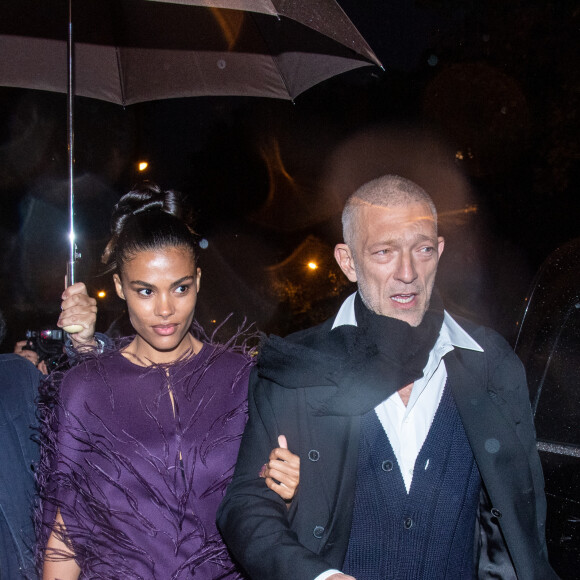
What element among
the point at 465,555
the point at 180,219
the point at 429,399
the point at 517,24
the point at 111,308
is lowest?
the point at 465,555

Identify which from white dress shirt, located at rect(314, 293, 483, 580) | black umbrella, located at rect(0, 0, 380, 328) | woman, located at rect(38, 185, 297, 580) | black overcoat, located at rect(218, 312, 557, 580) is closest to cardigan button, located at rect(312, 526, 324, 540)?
black overcoat, located at rect(218, 312, 557, 580)

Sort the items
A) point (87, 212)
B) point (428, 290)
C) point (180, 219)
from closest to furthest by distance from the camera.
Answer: point (428, 290) → point (180, 219) → point (87, 212)

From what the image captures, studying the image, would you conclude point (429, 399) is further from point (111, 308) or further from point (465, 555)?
point (111, 308)

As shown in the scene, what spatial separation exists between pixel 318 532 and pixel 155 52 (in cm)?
296

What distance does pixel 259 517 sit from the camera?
2.38 meters

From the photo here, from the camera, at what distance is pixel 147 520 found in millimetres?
2678

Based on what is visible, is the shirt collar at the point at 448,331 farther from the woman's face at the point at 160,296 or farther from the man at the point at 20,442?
the man at the point at 20,442

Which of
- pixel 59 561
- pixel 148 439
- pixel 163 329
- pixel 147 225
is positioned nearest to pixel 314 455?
pixel 148 439

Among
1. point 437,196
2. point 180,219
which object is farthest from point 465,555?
point 437,196

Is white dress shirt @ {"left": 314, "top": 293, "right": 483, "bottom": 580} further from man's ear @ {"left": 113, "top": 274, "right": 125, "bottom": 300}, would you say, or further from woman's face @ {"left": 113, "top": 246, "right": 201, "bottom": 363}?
man's ear @ {"left": 113, "top": 274, "right": 125, "bottom": 300}

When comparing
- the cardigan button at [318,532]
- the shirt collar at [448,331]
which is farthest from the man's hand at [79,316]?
the cardigan button at [318,532]

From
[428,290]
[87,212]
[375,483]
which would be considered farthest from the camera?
[87,212]

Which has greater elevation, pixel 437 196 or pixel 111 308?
pixel 437 196

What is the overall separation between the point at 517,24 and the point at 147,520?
35.7ft
